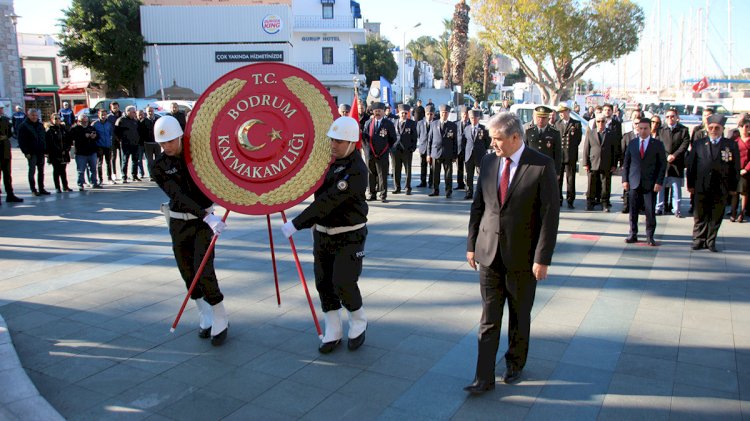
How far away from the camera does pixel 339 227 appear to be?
440 cm

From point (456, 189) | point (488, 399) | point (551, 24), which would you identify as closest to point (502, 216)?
point (488, 399)

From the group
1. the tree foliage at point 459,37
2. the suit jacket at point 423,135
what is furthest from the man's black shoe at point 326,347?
the tree foliage at point 459,37

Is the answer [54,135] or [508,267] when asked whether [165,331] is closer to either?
[508,267]

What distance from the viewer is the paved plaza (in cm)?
377

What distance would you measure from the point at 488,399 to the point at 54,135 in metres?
12.5

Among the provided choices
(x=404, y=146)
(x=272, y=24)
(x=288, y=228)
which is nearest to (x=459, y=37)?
(x=272, y=24)

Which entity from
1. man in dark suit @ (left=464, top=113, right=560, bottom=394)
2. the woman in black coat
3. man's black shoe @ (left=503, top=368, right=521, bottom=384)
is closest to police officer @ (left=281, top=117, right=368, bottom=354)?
man in dark suit @ (left=464, top=113, right=560, bottom=394)

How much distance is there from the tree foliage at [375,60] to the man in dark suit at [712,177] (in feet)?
192

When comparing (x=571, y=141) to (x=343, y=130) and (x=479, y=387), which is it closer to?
(x=343, y=130)

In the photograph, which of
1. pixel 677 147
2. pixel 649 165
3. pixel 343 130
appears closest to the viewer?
pixel 343 130

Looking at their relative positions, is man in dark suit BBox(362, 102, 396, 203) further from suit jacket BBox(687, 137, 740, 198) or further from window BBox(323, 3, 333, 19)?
window BBox(323, 3, 333, 19)

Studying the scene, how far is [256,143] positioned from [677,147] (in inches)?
352

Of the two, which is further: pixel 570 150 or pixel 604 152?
pixel 570 150

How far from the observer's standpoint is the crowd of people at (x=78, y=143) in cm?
1212
